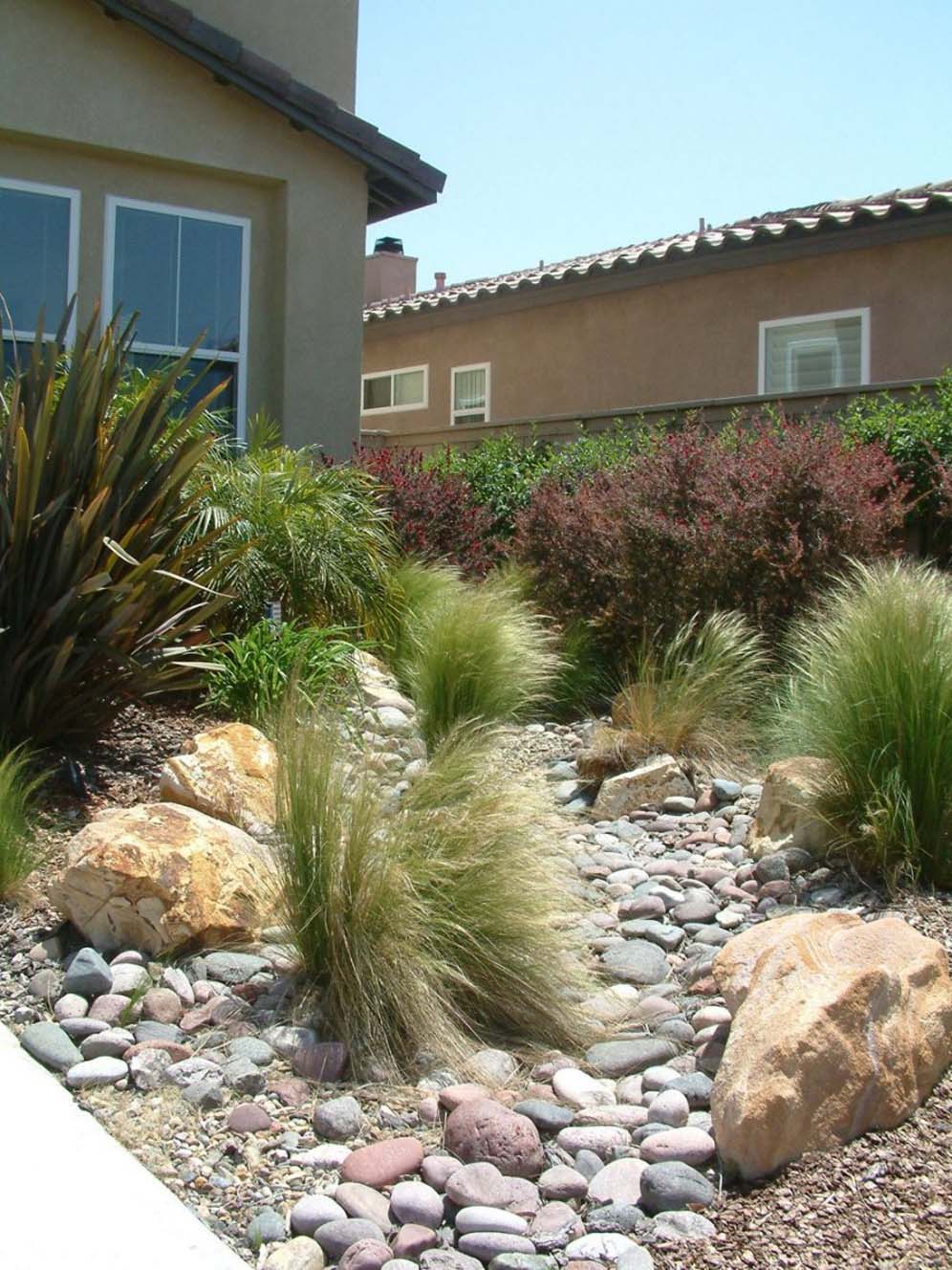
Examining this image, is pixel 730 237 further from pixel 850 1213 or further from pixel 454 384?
pixel 850 1213

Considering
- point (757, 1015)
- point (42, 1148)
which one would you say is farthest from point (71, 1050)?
point (757, 1015)

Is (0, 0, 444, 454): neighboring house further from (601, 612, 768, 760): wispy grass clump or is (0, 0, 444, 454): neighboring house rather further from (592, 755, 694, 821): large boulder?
(592, 755, 694, 821): large boulder

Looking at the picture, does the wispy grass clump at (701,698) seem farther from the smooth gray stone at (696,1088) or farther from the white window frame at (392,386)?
the white window frame at (392,386)

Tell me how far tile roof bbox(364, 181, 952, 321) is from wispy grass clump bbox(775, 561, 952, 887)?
332 inches

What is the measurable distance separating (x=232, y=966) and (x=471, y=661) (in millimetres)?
3303

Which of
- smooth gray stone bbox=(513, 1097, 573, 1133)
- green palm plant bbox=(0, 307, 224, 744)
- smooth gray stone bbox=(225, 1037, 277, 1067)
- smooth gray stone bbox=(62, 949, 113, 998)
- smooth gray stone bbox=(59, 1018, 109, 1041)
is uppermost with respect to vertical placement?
green palm plant bbox=(0, 307, 224, 744)

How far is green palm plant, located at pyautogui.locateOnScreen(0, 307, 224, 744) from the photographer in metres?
5.84

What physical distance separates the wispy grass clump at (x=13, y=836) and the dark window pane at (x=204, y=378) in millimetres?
5867

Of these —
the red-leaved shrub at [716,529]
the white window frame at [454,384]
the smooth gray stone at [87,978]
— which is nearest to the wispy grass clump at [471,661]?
the red-leaved shrub at [716,529]

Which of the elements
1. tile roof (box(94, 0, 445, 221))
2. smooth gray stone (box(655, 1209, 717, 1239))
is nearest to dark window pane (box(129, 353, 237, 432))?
tile roof (box(94, 0, 445, 221))

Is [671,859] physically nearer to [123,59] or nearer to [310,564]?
[310,564]

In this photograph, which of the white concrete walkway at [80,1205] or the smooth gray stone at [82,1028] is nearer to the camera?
the white concrete walkway at [80,1205]

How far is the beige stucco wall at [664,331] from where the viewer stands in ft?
43.0

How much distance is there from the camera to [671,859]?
5891 mm
